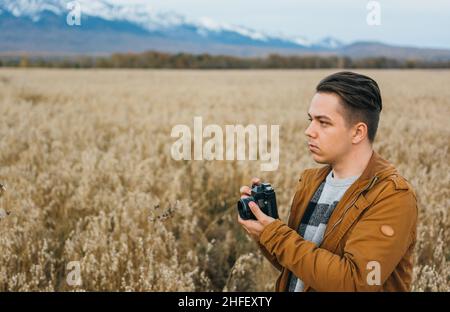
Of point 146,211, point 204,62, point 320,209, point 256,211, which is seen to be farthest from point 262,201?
point 204,62

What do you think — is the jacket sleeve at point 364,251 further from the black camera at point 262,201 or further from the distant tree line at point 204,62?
the distant tree line at point 204,62

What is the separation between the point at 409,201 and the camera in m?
1.56

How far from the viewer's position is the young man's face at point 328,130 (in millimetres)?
1672

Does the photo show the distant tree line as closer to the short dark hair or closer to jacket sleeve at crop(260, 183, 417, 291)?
the short dark hair

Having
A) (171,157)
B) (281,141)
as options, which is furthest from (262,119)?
(171,157)

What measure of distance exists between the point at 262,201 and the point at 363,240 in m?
0.38

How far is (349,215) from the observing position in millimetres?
1619

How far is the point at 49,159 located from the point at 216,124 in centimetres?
367

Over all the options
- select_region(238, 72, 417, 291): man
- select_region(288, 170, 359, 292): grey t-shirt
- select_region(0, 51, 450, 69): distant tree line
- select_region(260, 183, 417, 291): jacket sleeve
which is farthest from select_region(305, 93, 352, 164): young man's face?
select_region(0, 51, 450, 69): distant tree line

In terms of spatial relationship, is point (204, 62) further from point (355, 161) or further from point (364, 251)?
point (364, 251)

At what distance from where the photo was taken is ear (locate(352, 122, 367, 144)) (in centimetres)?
168

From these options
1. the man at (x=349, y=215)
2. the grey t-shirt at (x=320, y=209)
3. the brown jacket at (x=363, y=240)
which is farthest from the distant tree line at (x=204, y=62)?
the brown jacket at (x=363, y=240)

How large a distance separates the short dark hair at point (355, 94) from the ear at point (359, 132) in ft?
0.05
